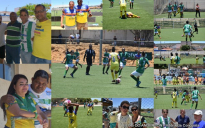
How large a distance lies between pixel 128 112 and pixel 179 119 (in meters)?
1.17

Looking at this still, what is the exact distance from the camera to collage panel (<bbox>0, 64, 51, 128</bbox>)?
1111 centimetres

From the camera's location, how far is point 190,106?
39.4ft

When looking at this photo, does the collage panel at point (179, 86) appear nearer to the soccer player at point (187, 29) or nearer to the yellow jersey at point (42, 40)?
the soccer player at point (187, 29)

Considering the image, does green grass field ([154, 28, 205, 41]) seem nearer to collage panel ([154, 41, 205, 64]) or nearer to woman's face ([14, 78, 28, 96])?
collage panel ([154, 41, 205, 64])

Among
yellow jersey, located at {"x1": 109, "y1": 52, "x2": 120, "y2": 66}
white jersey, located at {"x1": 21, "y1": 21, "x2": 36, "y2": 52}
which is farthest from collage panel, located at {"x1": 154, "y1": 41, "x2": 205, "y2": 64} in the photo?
white jersey, located at {"x1": 21, "y1": 21, "x2": 36, "y2": 52}

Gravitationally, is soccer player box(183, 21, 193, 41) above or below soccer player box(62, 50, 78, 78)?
above

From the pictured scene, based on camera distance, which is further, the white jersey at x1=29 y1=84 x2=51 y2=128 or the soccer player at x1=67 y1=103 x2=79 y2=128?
the soccer player at x1=67 y1=103 x2=79 y2=128

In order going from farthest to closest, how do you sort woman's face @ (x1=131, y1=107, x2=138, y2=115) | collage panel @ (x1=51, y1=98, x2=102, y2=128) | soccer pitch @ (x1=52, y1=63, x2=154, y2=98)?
soccer pitch @ (x1=52, y1=63, x2=154, y2=98) < collage panel @ (x1=51, y1=98, x2=102, y2=128) < woman's face @ (x1=131, y1=107, x2=138, y2=115)

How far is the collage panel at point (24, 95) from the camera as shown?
437 inches

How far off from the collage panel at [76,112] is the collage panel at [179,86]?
1.38 meters

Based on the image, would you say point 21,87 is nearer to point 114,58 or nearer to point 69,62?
point 69,62

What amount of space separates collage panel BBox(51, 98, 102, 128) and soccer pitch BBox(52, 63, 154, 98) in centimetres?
14

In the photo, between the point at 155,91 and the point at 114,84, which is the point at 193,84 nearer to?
the point at 155,91

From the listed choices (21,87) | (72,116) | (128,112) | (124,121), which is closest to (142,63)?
(128,112)
